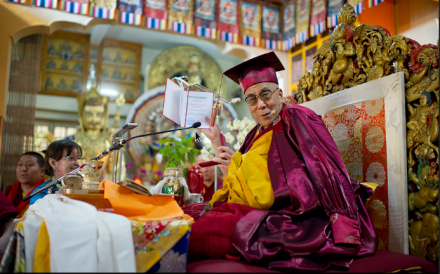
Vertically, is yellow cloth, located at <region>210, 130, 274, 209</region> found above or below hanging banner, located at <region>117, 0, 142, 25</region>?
below

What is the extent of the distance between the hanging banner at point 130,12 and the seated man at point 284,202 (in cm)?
363

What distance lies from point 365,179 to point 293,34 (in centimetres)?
419

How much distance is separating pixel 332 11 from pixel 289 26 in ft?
3.30

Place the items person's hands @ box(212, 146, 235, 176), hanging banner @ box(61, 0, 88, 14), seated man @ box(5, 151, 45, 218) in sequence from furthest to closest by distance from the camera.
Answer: hanging banner @ box(61, 0, 88, 14) < seated man @ box(5, 151, 45, 218) < person's hands @ box(212, 146, 235, 176)

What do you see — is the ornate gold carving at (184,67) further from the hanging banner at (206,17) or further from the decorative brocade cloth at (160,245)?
the decorative brocade cloth at (160,245)

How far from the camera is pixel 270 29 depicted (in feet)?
19.4

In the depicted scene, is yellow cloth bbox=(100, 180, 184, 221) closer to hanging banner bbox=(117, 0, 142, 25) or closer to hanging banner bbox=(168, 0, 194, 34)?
hanging banner bbox=(117, 0, 142, 25)

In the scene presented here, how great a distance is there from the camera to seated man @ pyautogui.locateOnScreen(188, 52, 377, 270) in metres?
1.39

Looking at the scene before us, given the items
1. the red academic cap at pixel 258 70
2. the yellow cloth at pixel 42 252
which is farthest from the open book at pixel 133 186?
the red academic cap at pixel 258 70

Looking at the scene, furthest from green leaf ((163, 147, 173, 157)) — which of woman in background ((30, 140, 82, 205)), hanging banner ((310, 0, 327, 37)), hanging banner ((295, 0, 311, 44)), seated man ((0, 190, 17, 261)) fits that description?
hanging banner ((295, 0, 311, 44))

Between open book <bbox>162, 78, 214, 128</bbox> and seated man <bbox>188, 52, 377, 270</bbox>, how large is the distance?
14.2 inches

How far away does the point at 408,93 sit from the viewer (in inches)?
72.3

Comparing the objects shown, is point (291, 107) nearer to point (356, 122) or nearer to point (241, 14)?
point (356, 122)

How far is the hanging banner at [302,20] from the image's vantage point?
5.40 m
